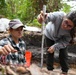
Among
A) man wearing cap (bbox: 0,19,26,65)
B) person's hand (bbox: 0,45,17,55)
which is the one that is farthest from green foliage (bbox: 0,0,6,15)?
person's hand (bbox: 0,45,17,55)

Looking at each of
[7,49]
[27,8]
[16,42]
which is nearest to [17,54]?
[16,42]

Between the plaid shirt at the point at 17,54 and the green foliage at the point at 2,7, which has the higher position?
the plaid shirt at the point at 17,54

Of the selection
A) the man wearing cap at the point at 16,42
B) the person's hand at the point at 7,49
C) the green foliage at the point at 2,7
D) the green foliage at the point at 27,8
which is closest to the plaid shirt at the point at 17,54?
the man wearing cap at the point at 16,42

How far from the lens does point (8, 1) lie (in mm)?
9719

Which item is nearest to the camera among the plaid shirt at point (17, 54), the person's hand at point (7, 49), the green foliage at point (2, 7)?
the person's hand at point (7, 49)

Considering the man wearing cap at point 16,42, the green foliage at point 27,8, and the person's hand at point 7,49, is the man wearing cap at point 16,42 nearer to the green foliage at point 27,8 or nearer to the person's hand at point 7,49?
the person's hand at point 7,49

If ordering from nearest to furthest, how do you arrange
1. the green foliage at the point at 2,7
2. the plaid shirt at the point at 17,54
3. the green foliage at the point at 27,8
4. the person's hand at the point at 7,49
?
the person's hand at the point at 7,49 → the plaid shirt at the point at 17,54 → the green foliage at the point at 27,8 → the green foliage at the point at 2,7

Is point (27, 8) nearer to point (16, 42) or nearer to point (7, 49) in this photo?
point (16, 42)

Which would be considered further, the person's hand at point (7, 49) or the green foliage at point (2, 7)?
the green foliage at point (2, 7)

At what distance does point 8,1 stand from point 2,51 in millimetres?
7327

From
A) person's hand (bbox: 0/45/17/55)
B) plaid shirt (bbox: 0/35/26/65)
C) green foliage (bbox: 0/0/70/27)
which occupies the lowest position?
green foliage (bbox: 0/0/70/27)

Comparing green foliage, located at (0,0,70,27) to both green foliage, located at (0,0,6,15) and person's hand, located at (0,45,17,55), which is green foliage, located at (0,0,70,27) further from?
person's hand, located at (0,45,17,55)

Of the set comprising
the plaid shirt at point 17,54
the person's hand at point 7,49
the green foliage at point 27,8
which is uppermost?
the person's hand at point 7,49

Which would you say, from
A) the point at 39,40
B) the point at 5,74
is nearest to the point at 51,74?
the point at 5,74
